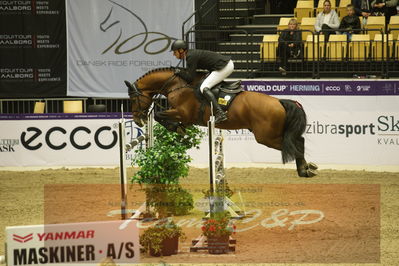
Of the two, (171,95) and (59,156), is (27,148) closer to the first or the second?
(59,156)

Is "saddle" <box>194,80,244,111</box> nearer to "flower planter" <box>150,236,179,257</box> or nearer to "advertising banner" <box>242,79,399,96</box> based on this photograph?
"flower planter" <box>150,236,179,257</box>

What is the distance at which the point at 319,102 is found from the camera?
1778cm

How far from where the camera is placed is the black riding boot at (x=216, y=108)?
12273 mm

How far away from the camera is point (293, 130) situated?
12227 millimetres

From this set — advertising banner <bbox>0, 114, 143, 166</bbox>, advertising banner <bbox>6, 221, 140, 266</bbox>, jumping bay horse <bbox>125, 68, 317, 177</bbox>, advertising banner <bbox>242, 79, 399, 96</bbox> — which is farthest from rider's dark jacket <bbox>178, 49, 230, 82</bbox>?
advertising banner <bbox>0, 114, 143, 166</bbox>

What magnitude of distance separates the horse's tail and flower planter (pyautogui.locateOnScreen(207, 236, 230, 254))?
2145 millimetres

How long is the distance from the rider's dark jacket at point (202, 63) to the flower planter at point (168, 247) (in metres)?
3.19

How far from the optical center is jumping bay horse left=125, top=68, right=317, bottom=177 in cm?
1240

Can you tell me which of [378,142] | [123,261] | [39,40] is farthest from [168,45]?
[123,261]

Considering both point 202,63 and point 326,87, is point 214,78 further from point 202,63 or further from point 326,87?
point 326,87

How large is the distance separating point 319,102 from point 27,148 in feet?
24.1

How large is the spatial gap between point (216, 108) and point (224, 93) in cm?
41

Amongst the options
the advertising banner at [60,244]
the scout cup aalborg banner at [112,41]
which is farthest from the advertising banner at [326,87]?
the advertising banner at [60,244]

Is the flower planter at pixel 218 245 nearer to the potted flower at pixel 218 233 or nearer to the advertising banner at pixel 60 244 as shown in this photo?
the potted flower at pixel 218 233
